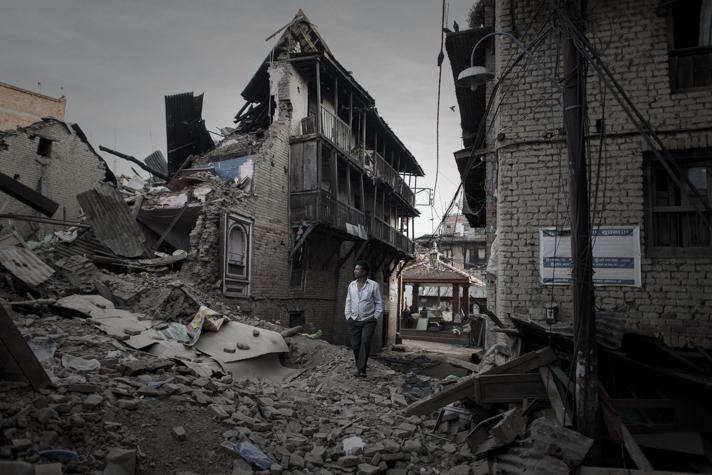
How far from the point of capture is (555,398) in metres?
4.52

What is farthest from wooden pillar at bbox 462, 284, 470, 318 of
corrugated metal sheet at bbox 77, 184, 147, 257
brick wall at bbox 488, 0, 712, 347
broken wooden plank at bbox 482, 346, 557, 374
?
broken wooden plank at bbox 482, 346, 557, 374

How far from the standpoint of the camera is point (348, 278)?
20500mm

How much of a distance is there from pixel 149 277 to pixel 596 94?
34.0 feet

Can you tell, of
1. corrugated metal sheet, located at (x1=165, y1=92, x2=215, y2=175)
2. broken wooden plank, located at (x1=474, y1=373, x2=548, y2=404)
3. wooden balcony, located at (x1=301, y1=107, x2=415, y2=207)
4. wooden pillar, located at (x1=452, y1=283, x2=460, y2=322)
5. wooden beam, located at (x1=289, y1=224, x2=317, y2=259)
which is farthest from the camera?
wooden pillar, located at (x1=452, y1=283, x2=460, y2=322)

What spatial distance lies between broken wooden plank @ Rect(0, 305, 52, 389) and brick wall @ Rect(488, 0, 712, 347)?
575 centimetres

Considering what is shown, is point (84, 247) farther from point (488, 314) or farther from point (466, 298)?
point (466, 298)

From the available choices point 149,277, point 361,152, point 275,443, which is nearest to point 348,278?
point 361,152

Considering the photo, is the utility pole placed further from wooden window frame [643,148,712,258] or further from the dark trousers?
the dark trousers

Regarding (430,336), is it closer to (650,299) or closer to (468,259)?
(468,259)

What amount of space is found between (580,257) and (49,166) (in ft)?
57.1

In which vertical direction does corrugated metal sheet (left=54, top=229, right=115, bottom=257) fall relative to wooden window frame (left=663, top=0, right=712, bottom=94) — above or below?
below

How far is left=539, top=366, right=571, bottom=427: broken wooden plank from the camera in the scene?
14.0 feet

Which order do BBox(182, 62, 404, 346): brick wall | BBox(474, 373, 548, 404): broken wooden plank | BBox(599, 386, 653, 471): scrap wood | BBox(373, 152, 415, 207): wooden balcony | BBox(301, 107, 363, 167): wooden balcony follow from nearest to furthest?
BBox(599, 386, 653, 471): scrap wood < BBox(474, 373, 548, 404): broken wooden plank < BBox(182, 62, 404, 346): brick wall < BBox(301, 107, 363, 167): wooden balcony < BBox(373, 152, 415, 207): wooden balcony

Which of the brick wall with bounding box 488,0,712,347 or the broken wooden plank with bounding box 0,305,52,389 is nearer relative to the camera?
the broken wooden plank with bounding box 0,305,52,389
